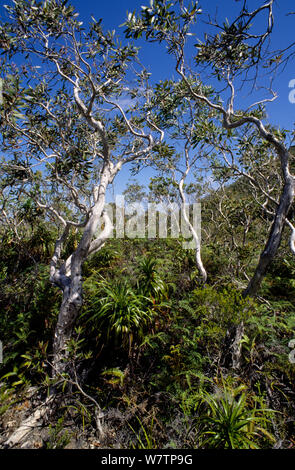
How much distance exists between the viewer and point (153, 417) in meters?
2.87

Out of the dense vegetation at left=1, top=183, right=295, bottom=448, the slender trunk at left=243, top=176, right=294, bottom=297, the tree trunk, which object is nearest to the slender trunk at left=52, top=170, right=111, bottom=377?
the tree trunk

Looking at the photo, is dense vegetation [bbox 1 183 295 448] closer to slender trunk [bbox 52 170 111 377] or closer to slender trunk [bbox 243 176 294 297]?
slender trunk [bbox 52 170 111 377]

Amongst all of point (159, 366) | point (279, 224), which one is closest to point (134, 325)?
point (159, 366)

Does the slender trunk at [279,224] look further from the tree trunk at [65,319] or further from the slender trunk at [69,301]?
the tree trunk at [65,319]

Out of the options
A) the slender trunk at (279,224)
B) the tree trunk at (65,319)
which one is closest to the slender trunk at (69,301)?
the tree trunk at (65,319)

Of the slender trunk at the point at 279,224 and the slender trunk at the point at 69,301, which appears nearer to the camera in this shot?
the slender trunk at the point at 279,224

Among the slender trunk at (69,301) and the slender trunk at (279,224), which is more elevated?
the slender trunk at (279,224)

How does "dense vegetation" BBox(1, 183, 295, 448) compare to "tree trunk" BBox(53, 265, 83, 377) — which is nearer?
"dense vegetation" BBox(1, 183, 295, 448)

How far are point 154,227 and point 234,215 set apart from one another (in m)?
4.56

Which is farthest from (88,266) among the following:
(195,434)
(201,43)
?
(201,43)

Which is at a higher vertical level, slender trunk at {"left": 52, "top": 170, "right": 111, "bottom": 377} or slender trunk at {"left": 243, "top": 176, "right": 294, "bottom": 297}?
slender trunk at {"left": 243, "top": 176, "right": 294, "bottom": 297}

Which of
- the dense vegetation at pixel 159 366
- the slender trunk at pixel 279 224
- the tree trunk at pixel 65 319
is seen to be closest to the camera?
the dense vegetation at pixel 159 366

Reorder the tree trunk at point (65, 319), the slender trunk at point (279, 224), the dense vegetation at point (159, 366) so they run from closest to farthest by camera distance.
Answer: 1. the dense vegetation at point (159, 366)
2. the slender trunk at point (279, 224)
3. the tree trunk at point (65, 319)
